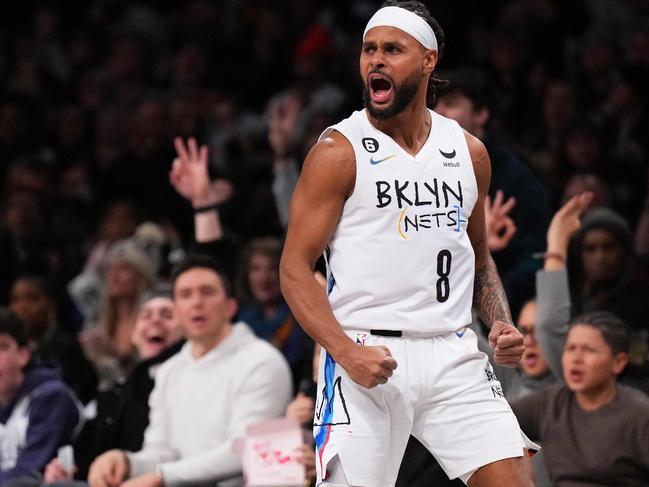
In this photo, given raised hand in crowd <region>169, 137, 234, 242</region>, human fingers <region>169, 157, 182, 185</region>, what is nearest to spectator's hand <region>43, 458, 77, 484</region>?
raised hand in crowd <region>169, 137, 234, 242</region>

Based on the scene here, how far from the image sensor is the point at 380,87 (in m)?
4.12

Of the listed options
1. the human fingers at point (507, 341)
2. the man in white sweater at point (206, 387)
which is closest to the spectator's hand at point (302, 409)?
the man in white sweater at point (206, 387)

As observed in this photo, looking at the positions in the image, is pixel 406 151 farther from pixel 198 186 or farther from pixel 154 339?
pixel 154 339

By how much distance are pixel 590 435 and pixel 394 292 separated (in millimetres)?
1815

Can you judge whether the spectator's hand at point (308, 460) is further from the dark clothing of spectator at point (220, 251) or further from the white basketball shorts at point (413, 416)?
the dark clothing of spectator at point (220, 251)

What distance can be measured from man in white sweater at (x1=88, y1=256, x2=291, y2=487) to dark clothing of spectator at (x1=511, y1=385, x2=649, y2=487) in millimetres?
1180

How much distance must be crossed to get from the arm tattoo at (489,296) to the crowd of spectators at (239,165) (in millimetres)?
1102

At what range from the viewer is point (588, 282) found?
6707mm

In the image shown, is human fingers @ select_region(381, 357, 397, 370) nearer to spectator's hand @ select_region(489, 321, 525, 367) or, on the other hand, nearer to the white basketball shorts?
the white basketball shorts

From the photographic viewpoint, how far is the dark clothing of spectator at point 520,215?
6.23 meters

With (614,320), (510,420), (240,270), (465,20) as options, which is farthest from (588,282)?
(465,20)

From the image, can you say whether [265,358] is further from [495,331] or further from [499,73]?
[499,73]

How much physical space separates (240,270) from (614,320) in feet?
9.36

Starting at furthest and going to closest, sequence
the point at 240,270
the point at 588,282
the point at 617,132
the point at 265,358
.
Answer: the point at 617,132, the point at 240,270, the point at 588,282, the point at 265,358
